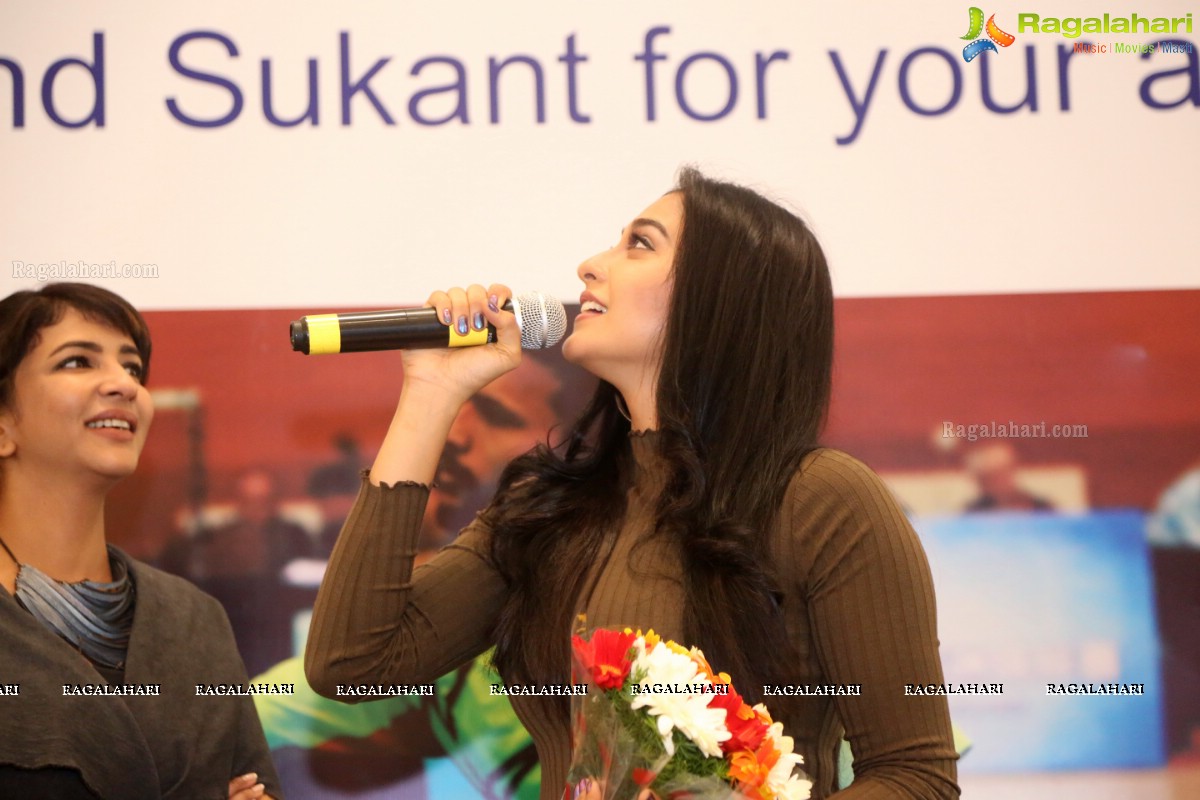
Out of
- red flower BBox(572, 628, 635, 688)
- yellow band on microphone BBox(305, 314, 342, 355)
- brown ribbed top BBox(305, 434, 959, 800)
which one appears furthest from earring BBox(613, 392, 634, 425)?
red flower BBox(572, 628, 635, 688)

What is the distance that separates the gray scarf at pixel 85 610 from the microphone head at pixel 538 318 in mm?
1021

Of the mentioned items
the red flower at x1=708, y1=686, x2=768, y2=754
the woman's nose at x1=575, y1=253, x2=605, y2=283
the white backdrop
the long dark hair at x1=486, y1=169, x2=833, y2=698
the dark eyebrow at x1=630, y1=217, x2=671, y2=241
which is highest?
the white backdrop

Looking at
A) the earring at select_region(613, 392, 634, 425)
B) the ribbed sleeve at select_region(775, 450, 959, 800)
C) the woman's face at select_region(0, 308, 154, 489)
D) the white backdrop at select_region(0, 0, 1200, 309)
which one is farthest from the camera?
the white backdrop at select_region(0, 0, 1200, 309)

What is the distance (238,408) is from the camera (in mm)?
2580

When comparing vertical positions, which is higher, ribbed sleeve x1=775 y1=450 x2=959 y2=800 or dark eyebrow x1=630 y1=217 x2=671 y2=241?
dark eyebrow x1=630 y1=217 x2=671 y2=241

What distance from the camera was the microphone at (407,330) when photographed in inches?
67.7

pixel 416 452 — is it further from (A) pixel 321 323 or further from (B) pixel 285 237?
(B) pixel 285 237

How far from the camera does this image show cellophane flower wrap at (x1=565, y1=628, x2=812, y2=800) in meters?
1.24

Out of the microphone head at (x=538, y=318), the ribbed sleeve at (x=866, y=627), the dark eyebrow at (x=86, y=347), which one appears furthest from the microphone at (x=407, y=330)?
the dark eyebrow at (x=86, y=347)

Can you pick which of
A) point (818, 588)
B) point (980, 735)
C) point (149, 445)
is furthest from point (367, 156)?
point (980, 735)

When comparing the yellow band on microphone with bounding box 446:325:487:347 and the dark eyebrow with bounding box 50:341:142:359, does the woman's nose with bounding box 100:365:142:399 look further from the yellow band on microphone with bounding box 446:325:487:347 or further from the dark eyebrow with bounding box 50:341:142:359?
the yellow band on microphone with bounding box 446:325:487:347

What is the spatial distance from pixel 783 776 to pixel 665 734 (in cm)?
16

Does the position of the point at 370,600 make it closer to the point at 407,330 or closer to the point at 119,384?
the point at 407,330

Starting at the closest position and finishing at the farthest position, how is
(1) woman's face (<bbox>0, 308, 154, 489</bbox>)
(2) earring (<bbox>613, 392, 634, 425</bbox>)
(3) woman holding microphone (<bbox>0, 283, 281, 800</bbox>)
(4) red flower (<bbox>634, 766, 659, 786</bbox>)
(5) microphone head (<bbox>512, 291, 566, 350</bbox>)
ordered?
(4) red flower (<bbox>634, 766, 659, 786</bbox>)
(5) microphone head (<bbox>512, 291, 566, 350</bbox>)
(2) earring (<bbox>613, 392, 634, 425</bbox>)
(3) woman holding microphone (<bbox>0, 283, 281, 800</bbox>)
(1) woman's face (<bbox>0, 308, 154, 489</bbox>)
